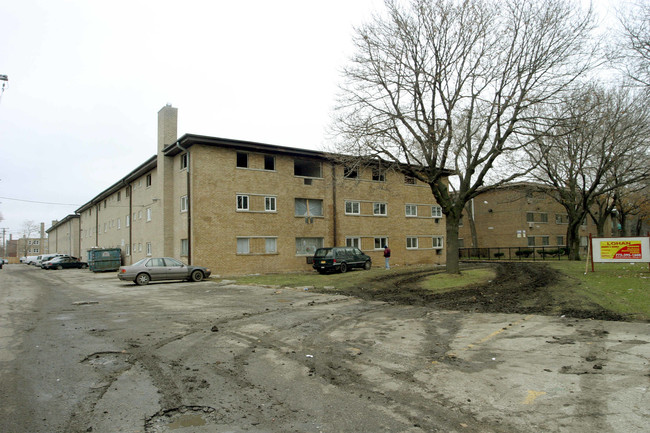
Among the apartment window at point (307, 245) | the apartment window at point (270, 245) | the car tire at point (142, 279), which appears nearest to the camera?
the car tire at point (142, 279)

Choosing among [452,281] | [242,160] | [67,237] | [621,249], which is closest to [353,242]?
[242,160]

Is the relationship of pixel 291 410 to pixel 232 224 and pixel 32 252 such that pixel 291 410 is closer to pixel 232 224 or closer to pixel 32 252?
pixel 232 224

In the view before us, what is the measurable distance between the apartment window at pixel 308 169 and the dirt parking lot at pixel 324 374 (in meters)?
23.1

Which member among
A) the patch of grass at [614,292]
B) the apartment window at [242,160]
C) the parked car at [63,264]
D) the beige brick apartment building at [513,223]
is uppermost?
the apartment window at [242,160]

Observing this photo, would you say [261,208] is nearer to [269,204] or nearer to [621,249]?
[269,204]

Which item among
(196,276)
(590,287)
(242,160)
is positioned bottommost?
(196,276)

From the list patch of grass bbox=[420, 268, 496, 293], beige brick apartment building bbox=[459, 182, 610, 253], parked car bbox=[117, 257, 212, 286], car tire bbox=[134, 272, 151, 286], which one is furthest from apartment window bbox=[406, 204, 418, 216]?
car tire bbox=[134, 272, 151, 286]

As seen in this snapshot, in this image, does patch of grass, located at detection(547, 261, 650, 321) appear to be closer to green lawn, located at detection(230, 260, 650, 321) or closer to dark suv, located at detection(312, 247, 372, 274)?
green lawn, located at detection(230, 260, 650, 321)

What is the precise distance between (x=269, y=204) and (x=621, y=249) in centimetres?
2029

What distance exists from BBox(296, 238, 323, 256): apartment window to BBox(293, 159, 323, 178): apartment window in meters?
5.05

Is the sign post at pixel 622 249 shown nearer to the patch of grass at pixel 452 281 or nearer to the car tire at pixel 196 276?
the patch of grass at pixel 452 281

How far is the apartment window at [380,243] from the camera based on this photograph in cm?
3522

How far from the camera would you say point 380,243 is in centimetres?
3544

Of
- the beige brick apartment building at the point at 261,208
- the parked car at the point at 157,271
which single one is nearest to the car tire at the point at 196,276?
the parked car at the point at 157,271
